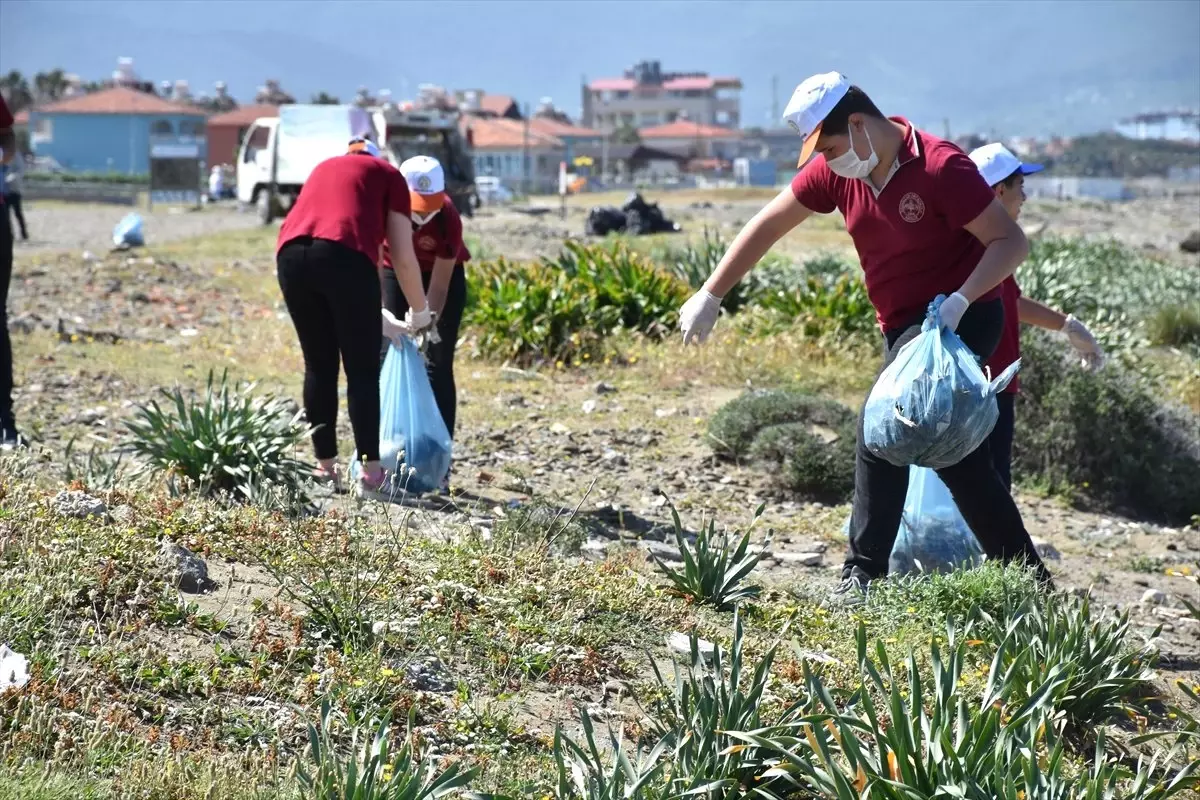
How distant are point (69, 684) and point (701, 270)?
384 inches

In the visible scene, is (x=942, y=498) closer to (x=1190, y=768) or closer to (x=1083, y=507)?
(x=1190, y=768)

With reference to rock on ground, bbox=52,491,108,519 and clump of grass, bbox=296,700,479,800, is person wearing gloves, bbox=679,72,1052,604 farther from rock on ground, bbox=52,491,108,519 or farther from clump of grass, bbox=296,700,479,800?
clump of grass, bbox=296,700,479,800

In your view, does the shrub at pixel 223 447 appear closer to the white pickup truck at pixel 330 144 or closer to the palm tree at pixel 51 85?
the white pickup truck at pixel 330 144

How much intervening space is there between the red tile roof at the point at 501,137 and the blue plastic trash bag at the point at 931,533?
9431 centimetres

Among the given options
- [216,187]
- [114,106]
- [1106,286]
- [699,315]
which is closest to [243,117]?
[114,106]

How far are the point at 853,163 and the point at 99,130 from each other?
99.1m

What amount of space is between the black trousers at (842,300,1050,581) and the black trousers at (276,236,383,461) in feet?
7.00

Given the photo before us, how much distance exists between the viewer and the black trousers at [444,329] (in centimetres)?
674

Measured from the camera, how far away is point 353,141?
20.4 feet

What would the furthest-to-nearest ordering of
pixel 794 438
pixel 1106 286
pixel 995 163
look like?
pixel 1106 286
pixel 794 438
pixel 995 163

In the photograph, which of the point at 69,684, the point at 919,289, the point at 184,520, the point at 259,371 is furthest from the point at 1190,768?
the point at 259,371

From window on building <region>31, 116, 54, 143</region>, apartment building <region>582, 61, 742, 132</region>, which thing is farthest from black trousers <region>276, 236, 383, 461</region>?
apartment building <region>582, 61, 742, 132</region>

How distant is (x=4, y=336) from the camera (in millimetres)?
6711

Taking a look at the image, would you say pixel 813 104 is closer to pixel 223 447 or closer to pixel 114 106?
pixel 223 447
